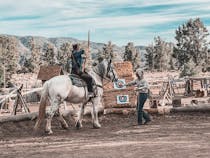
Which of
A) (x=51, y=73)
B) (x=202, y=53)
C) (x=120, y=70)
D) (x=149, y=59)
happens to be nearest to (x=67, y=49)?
(x=149, y=59)

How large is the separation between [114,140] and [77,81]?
3170mm

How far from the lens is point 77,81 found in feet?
47.3

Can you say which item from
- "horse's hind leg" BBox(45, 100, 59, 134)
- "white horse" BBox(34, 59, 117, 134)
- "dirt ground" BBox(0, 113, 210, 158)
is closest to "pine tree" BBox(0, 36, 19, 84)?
"white horse" BBox(34, 59, 117, 134)

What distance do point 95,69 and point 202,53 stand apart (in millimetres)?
91787

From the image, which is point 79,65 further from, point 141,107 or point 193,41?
point 193,41

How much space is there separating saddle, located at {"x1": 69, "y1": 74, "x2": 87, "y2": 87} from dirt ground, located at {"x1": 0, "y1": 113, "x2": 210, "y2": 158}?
1508 millimetres

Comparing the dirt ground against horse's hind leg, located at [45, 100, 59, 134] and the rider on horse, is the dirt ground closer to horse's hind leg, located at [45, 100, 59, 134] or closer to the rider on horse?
horse's hind leg, located at [45, 100, 59, 134]

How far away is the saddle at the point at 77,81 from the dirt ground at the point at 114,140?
151cm

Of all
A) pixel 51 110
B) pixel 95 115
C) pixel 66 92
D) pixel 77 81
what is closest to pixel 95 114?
pixel 95 115

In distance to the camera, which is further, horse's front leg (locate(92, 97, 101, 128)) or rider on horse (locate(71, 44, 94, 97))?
horse's front leg (locate(92, 97, 101, 128))

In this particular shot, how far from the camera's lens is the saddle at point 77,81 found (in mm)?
14281

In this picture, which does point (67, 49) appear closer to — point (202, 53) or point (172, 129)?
point (202, 53)

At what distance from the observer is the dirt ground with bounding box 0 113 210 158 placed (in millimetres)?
9867

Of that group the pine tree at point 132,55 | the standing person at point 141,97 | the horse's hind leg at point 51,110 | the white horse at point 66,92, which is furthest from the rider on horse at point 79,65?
the pine tree at point 132,55
